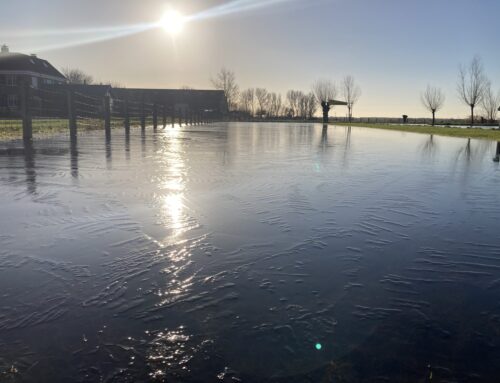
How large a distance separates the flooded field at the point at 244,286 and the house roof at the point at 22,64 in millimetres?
56726

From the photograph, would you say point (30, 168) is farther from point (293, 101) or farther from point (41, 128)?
point (293, 101)

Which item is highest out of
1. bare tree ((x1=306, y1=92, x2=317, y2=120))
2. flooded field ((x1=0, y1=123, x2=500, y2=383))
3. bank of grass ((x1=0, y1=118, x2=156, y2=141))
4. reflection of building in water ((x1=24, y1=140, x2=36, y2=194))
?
bare tree ((x1=306, y1=92, x2=317, y2=120))

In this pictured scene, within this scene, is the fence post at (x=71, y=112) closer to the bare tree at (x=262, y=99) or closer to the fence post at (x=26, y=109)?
the fence post at (x=26, y=109)

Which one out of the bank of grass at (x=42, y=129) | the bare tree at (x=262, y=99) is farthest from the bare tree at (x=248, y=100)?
the bank of grass at (x=42, y=129)

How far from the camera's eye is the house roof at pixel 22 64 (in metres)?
52.8

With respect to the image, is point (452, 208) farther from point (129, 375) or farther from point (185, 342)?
point (129, 375)

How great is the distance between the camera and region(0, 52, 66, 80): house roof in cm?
5281

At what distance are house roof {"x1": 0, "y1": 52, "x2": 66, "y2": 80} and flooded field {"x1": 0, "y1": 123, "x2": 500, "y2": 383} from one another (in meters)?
56.7

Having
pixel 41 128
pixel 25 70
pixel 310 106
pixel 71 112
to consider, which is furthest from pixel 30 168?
pixel 310 106

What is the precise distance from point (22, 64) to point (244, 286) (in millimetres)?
61196

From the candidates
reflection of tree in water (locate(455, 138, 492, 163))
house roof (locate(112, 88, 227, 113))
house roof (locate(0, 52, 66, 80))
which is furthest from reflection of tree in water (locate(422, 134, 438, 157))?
house roof (locate(112, 88, 227, 113))

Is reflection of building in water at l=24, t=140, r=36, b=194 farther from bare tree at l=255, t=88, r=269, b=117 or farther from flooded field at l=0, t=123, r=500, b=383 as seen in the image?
bare tree at l=255, t=88, r=269, b=117

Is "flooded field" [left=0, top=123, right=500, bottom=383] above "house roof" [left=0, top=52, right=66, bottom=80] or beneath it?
beneath

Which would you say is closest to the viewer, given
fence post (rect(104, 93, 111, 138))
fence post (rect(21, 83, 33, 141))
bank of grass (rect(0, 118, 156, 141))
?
fence post (rect(21, 83, 33, 141))
